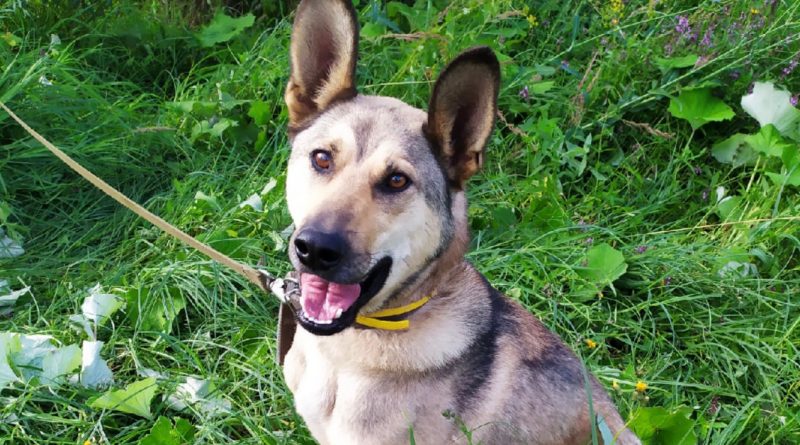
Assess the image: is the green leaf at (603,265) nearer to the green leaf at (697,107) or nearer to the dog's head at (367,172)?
the green leaf at (697,107)

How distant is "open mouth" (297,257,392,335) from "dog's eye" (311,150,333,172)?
303 mm

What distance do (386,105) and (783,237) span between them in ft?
7.53

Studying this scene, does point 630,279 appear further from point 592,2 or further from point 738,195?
point 592,2

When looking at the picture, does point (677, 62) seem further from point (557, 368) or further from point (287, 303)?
point (287, 303)

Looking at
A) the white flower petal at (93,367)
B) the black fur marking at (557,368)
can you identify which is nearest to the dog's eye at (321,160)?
the black fur marking at (557,368)

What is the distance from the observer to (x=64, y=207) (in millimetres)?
3717

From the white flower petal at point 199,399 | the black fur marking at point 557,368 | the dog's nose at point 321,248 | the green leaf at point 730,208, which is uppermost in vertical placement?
the dog's nose at point 321,248

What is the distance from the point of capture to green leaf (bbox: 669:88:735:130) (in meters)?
4.05

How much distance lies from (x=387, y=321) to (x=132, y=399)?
3.39 ft

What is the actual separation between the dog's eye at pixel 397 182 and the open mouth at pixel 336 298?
20cm

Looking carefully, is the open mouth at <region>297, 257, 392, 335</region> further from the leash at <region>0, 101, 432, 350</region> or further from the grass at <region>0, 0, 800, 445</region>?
the grass at <region>0, 0, 800, 445</region>

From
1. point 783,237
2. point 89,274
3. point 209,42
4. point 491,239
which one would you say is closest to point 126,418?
point 89,274

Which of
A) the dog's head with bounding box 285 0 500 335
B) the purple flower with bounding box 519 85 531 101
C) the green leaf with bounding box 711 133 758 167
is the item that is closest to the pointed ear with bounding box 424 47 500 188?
the dog's head with bounding box 285 0 500 335

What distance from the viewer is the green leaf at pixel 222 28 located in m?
4.47
